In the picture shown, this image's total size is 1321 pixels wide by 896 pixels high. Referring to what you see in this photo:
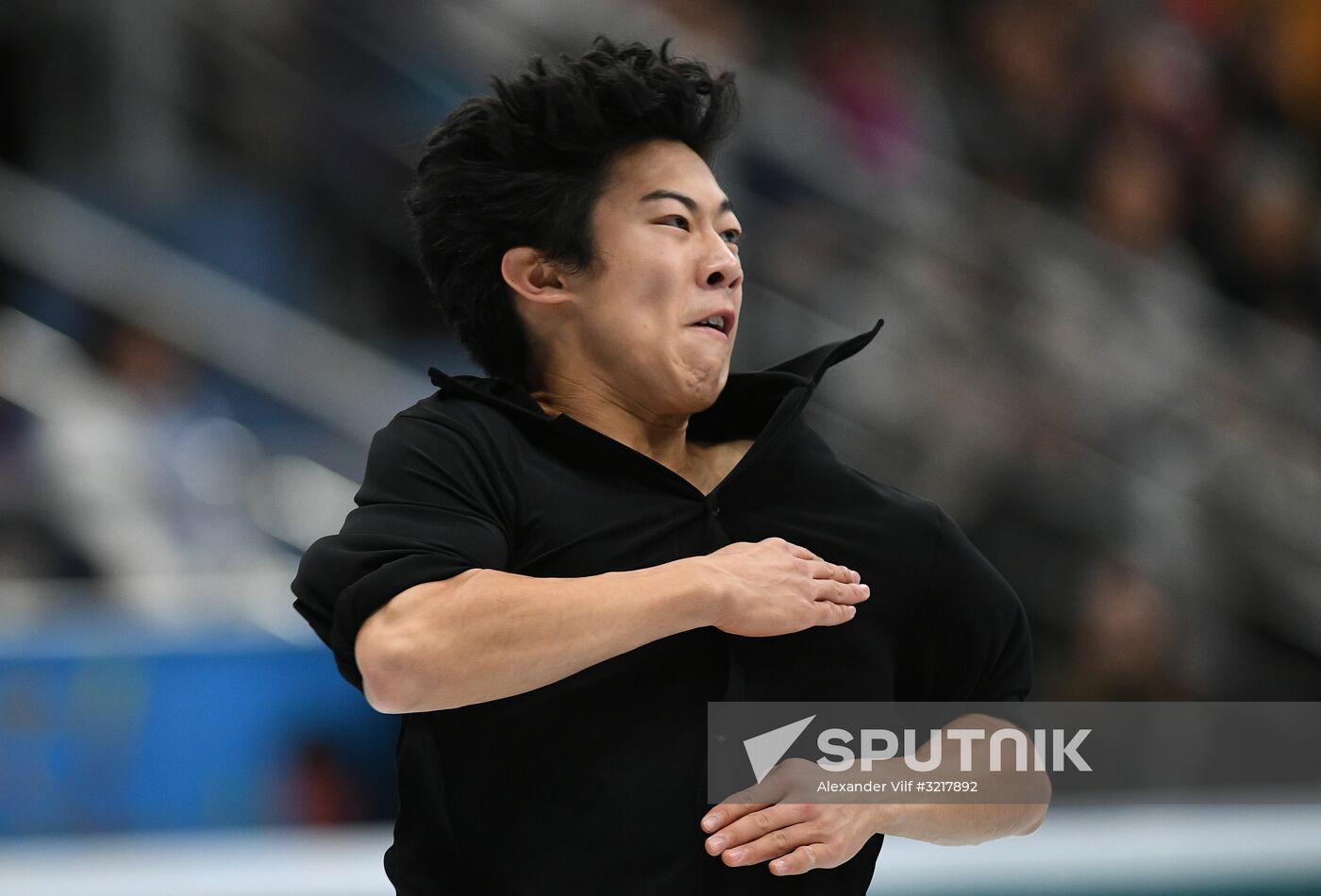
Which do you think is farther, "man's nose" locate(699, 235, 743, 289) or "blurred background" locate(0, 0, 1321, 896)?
"blurred background" locate(0, 0, 1321, 896)

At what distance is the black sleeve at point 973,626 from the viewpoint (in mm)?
2201

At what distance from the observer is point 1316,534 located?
21.0ft

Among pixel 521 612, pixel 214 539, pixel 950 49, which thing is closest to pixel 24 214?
pixel 214 539

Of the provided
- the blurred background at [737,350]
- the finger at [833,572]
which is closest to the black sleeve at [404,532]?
the finger at [833,572]

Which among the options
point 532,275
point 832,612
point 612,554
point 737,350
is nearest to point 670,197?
point 532,275

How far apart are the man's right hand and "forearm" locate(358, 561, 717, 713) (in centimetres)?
5

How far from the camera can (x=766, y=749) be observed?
2.05m

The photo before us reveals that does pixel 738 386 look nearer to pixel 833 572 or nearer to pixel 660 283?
pixel 660 283

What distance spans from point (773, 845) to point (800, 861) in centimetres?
4

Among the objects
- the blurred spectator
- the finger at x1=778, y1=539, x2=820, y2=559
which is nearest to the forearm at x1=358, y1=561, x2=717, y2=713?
the finger at x1=778, y1=539, x2=820, y2=559

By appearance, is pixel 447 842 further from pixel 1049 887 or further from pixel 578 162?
pixel 1049 887

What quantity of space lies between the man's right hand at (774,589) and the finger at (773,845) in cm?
24

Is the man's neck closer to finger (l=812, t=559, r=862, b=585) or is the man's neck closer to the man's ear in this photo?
the man's ear

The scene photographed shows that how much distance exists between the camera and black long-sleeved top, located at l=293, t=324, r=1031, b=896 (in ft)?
6.38
